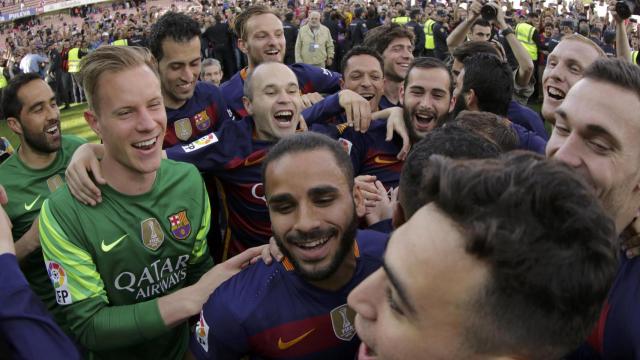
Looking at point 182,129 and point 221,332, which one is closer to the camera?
point 221,332

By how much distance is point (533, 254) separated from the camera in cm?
99

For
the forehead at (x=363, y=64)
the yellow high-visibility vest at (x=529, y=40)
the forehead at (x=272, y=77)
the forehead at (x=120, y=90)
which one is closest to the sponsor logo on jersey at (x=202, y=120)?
the forehead at (x=272, y=77)

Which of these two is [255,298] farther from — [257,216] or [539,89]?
[539,89]

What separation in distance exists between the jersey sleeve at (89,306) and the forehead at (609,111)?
5.67ft

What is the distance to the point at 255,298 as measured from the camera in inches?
78.0

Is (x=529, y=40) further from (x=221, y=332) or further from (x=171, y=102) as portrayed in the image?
(x=221, y=332)

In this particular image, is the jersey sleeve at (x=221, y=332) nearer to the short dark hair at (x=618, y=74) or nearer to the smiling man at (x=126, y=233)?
the smiling man at (x=126, y=233)

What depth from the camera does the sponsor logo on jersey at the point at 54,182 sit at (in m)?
3.11

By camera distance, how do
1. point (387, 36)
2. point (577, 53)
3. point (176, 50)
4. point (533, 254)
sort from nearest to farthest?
point (533, 254), point (577, 53), point (176, 50), point (387, 36)

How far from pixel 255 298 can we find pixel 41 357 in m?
0.72

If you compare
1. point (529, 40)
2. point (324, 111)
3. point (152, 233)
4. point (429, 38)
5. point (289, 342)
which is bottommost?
point (429, 38)

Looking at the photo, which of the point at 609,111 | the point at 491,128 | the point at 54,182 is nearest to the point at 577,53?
the point at 491,128

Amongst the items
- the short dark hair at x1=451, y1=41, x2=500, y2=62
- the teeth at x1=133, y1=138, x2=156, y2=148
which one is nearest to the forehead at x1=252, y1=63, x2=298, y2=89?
the teeth at x1=133, y1=138, x2=156, y2=148

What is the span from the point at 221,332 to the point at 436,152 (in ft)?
3.32
